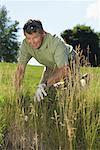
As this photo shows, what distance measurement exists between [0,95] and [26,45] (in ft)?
2.11

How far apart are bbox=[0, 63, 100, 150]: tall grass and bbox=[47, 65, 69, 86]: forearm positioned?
0.17 m

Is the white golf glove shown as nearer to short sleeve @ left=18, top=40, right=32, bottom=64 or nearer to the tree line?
short sleeve @ left=18, top=40, right=32, bottom=64

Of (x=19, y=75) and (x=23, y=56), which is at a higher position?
(x=23, y=56)

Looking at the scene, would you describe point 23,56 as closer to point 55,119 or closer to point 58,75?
point 58,75

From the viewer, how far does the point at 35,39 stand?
13.8 ft

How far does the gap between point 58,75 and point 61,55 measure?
205mm

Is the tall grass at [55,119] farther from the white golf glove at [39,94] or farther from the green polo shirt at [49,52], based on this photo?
the green polo shirt at [49,52]

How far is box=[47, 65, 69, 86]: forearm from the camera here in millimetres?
3955

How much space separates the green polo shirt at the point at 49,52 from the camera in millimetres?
4184

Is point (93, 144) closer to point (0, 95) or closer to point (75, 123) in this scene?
point (75, 123)

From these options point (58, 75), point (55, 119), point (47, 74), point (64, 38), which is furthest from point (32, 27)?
point (64, 38)

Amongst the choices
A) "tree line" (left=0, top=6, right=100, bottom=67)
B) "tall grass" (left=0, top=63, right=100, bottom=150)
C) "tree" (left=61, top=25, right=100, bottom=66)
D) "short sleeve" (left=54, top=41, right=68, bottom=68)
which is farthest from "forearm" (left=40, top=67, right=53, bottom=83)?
"tree" (left=61, top=25, right=100, bottom=66)

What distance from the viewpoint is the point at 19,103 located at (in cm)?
386

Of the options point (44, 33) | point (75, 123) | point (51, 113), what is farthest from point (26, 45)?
point (75, 123)
